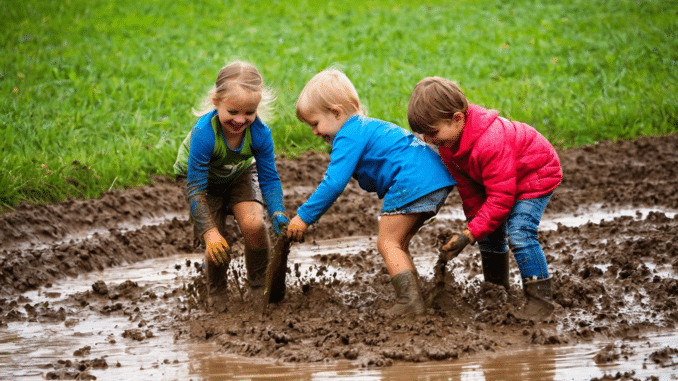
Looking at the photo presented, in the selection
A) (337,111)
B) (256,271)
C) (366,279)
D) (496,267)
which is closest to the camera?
(337,111)

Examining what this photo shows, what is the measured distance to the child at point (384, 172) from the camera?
4.32 meters

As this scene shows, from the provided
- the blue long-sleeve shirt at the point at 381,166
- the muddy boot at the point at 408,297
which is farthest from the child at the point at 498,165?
the muddy boot at the point at 408,297

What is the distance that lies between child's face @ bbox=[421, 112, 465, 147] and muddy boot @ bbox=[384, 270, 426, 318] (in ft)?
2.38

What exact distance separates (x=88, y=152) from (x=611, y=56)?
7257 mm

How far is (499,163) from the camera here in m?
4.20

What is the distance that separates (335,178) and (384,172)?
0.29 m

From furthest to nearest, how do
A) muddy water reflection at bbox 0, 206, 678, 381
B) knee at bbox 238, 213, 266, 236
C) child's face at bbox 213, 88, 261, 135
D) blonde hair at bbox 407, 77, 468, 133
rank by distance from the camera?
knee at bbox 238, 213, 266, 236 → child's face at bbox 213, 88, 261, 135 → blonde hair at bbox 407, 77, 468, 133 → muddy water reflection at bbox 0, 206, 678, 381

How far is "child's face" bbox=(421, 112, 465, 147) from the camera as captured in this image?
4.27 metres

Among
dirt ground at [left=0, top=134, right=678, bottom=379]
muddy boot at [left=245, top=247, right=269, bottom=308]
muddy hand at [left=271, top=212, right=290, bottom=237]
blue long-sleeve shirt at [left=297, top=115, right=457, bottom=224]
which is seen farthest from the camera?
muddy boot at [left=245, top=247, right=269, bottom=308]

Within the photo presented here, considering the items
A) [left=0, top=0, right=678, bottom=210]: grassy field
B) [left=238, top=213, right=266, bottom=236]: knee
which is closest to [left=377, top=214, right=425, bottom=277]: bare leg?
[left=238, top=213, right=266, bottom=236]: knee

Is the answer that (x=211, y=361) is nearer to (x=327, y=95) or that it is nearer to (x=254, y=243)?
(x=254, y=243)

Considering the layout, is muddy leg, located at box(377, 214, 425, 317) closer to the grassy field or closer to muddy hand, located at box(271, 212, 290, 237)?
muddy hand, located at box(271, 212, 290, 237)

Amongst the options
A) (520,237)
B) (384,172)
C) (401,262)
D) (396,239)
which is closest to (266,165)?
(384,172)

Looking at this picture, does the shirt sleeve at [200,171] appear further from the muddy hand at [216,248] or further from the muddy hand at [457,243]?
the muddy hand at [457,243]
